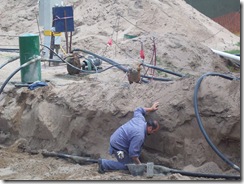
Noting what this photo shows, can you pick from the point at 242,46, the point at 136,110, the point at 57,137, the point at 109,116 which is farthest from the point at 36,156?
the point at 242,46

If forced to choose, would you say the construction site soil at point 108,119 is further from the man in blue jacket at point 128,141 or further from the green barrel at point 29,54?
the green barrel at point 29,54

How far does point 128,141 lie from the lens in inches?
331

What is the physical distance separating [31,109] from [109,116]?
5.96ft

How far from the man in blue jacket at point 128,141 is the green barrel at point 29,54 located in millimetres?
3093

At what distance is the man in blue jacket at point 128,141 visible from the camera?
8.26 metres

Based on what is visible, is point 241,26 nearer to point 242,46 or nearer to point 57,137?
point 242,46

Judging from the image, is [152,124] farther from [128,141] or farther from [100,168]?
[100,168]

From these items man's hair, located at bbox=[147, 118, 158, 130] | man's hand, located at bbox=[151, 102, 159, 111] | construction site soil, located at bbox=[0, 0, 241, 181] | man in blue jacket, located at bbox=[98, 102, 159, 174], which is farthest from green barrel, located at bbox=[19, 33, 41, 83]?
man's hair, located at bbox=[147, 118, 158, 130]

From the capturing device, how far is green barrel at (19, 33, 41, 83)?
11.0 metres

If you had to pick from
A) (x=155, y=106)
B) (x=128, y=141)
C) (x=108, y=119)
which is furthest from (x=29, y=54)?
(x=128, y=141)

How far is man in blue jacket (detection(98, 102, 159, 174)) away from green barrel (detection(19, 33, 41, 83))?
122 inches

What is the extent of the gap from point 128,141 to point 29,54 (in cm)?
349

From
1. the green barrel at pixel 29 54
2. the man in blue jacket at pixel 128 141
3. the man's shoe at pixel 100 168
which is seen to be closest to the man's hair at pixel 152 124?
the man in blue jacket at pixel 128 141

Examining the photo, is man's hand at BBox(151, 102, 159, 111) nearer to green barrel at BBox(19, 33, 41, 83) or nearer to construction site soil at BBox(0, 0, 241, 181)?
construction site soil at BBox(0, 0, 241, 181)
